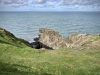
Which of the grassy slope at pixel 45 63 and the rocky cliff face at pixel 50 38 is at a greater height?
the grassy slope at pixel 45 63

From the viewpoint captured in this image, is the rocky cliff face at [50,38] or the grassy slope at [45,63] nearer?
the grassy slope at [45,63]

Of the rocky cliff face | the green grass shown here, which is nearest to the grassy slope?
the green grass

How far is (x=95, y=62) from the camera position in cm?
2983

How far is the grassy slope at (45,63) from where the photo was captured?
2330cm

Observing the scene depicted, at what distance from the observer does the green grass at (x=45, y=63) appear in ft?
76.4

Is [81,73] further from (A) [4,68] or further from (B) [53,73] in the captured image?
(A) [4,68]

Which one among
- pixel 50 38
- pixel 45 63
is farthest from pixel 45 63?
pixel 50 38

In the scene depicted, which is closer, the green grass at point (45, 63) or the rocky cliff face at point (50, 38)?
the green grass at point (45, 63)

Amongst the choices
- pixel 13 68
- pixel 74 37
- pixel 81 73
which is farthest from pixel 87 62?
pixel 74 37

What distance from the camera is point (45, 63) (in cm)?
2741

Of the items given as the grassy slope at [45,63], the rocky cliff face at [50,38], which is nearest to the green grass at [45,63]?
the grassy slope at [45,63]

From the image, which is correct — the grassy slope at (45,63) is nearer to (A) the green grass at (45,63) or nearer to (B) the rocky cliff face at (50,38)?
(A) the green grass at (45,63)

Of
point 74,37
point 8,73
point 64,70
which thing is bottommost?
point 74,37

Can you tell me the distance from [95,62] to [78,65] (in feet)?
11.6
